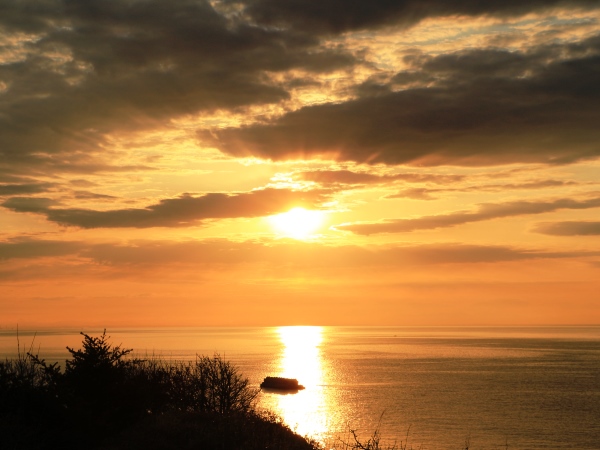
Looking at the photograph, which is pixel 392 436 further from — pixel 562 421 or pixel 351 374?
pixel 351 374

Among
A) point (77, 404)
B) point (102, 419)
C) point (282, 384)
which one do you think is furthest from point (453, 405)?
point (77, 404)

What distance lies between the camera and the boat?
129 metres

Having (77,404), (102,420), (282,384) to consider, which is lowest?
(282,384)

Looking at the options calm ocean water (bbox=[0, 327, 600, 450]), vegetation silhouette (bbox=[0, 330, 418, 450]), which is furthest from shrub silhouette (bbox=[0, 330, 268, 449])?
calm ocean water (bbox=[0, 327, 600, 450])

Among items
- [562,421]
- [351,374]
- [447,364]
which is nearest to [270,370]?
[351,374]

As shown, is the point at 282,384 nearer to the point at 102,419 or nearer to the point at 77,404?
the point at 102,419

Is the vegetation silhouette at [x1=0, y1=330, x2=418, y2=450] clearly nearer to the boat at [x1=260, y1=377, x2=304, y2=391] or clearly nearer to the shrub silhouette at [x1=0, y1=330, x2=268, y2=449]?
the shrub silhouette at [x1=0, y1=330, x2=268, y2=449]

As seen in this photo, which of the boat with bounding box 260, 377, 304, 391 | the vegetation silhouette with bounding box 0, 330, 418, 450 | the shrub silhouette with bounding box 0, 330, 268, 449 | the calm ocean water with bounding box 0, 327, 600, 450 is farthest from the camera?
the boat with bounding box 260, 377, 304, 391

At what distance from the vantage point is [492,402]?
10325cm

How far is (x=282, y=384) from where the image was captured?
13038 centimetres

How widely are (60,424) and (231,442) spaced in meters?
6.93

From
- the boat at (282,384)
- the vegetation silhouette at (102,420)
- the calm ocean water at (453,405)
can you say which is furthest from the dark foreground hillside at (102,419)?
the boat at (282,384)

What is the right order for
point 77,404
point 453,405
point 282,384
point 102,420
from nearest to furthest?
point 77,404 < point 102,420 < point 453,405 < point 282,384

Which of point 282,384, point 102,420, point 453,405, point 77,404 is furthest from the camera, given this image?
point 282,384
